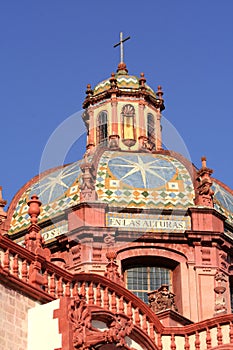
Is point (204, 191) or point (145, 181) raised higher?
point (145, 181)

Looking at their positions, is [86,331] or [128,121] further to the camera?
[128,121]

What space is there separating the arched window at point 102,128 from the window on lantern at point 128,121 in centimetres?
79

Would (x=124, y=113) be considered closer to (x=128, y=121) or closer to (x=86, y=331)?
(x=128, y=121)

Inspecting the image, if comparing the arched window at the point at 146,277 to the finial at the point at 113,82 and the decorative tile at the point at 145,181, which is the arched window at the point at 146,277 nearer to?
the decorative tile at the point at 145,181

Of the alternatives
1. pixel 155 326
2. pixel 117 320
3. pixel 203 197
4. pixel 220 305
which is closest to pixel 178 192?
pixel 203 197

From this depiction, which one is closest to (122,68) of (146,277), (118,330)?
(146,277)

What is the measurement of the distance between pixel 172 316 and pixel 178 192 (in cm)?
1045

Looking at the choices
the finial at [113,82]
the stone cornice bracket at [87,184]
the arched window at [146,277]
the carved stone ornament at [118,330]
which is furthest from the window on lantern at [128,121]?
the carved stone ornament at [118,330]

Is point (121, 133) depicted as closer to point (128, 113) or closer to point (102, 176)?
point (128, 113)

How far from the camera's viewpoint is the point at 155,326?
28.5m

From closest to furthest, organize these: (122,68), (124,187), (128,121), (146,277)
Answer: (146,277) → (124,187) → (128,121) → (122,68)

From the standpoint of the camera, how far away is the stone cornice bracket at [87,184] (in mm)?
40469

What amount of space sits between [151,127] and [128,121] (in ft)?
3.86

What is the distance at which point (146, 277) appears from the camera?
40.1 meters
